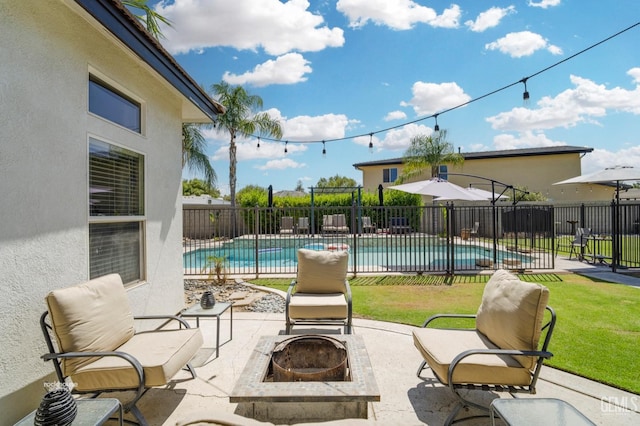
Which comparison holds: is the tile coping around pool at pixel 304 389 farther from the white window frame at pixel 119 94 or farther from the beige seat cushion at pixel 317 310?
the white window frame at pixel 119 94

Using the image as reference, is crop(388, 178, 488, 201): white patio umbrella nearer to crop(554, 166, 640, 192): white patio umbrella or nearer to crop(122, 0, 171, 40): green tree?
crop(554, 166, 640, 192): white patio umbrella

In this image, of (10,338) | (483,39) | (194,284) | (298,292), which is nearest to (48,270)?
(10,338)

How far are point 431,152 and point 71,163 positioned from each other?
75.9 ft

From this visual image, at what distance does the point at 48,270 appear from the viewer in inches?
125

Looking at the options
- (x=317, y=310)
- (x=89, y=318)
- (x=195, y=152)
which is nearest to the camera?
(x=89, y=318)

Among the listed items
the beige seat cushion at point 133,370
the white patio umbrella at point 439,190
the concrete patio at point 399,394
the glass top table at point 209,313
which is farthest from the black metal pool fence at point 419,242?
the beige seat cushion at point 133,370

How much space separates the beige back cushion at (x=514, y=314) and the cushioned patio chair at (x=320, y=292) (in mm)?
1859

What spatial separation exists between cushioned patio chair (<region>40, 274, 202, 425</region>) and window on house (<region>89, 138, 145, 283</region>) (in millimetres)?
943

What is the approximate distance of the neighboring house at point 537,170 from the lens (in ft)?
83.8

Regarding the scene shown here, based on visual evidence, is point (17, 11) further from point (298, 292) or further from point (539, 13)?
point (539, 13)

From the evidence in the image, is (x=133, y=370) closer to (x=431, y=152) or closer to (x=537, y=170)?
(x=431, y=152)

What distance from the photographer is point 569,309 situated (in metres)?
6.05

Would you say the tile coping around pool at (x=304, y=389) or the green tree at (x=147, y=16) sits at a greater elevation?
the green tree at (x=147, y=16)

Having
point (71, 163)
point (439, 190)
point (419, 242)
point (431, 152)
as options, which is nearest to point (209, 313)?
point (71, 163)
